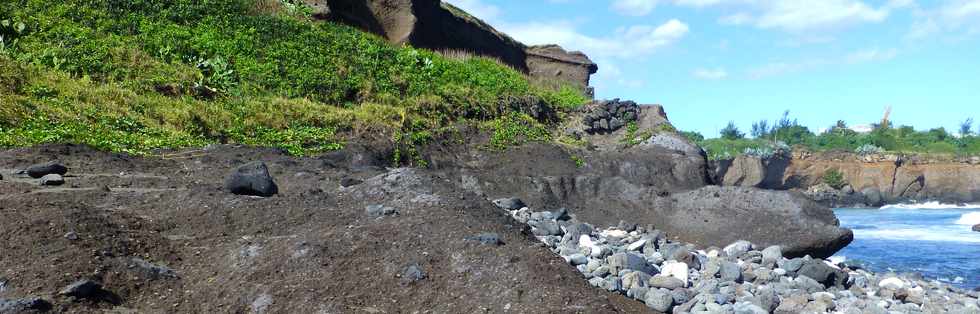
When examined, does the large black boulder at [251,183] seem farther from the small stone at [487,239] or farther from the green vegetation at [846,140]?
the green vegetation at [846,140]

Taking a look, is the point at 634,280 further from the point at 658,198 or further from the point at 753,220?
the point at 658,198

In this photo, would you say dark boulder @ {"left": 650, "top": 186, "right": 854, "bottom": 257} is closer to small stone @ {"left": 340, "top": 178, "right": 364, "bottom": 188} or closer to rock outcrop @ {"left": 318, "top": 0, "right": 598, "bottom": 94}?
small stone @ {"left": 340, "top": 178, "right": 364, "bottom": 188}

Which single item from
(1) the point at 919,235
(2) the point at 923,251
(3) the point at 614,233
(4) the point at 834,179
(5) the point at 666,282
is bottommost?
(4) the point at 834,179

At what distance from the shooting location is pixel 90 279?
4.77 metres

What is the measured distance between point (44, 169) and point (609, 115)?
39.3 feet

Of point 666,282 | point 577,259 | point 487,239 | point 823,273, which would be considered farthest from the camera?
point 823,273

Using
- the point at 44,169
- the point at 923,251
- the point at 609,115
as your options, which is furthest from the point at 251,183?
the point at 923,251

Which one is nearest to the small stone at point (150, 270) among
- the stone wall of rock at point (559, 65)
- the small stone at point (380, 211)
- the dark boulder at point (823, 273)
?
the small stone at point (380, 211)

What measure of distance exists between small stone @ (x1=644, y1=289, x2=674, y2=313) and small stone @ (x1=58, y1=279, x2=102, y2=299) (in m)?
3.97

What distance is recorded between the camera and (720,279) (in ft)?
24.7

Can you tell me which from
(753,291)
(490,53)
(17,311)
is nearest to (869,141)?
(490,53)

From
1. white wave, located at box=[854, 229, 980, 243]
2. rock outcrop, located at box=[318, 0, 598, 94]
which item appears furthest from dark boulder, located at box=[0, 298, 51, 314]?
white wave, located at box=[854, 229, 980, 243]

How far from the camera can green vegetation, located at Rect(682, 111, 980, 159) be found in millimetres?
72200

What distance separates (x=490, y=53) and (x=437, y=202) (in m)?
18.5
